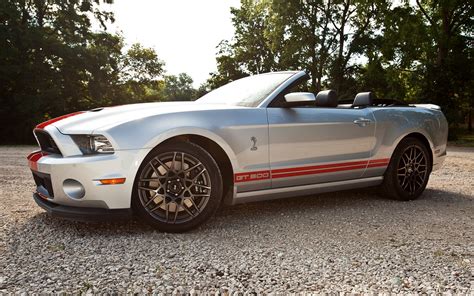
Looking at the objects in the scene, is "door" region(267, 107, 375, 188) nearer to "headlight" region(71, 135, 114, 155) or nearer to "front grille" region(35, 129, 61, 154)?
"headlight" region(71, 135, 114, 155)

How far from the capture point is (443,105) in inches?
840

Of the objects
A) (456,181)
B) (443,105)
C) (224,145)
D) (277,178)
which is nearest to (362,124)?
(277,178)

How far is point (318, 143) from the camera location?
424 centimetres

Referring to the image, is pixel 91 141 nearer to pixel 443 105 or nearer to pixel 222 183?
pixel 222 183

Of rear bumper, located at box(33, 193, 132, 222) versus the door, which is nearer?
rear bumper, located at box(33, 193, 132, 222)

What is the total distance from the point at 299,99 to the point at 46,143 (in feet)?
7.75

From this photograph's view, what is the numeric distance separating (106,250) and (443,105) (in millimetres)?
21767

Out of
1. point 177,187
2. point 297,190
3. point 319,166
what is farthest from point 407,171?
point 177,187

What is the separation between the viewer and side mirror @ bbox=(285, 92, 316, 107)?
3.97 meters

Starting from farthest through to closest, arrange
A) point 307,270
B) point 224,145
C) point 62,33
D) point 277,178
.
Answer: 1. point 62,33
2. point 277,178
3. point 224,145
4. point 307,270

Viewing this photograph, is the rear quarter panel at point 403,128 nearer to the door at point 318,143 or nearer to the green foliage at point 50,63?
the door at point 318,143

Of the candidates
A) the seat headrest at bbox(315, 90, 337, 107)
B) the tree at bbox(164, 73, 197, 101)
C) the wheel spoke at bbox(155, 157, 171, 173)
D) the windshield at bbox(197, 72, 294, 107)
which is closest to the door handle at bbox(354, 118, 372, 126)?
the seat headrest at bbox(315, 90, 337, 107)

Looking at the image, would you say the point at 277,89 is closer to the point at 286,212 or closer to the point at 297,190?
the point at 297,190

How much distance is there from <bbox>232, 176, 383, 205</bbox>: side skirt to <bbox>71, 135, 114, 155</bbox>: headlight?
4.03ft
